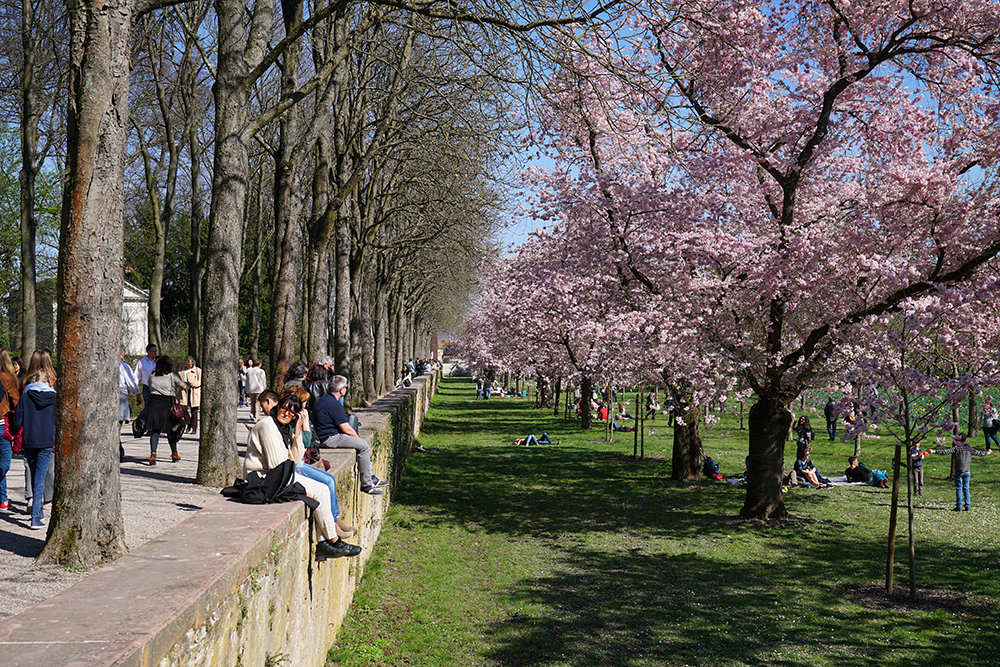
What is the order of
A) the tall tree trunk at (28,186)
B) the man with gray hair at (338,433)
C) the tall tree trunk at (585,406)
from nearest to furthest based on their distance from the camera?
1. the man with gray hair at (338,433)
2. the tall tree trunk at (28,186)
3. the tall tree trunk at (585,406)

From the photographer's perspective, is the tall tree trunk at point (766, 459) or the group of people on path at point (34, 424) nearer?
the group of people on path at point (34, 424)

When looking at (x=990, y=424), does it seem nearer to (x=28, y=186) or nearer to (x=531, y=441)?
(x=531, y=441)

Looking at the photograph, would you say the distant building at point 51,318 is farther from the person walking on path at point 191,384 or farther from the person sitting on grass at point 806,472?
the person sitting on grass at point 806,472

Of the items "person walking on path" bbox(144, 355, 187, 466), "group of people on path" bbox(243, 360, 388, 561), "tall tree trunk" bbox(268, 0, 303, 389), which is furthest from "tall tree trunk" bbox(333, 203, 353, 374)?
"group of people on path" bbox(243, 360, 388, 561)

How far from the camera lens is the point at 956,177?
42.5ft

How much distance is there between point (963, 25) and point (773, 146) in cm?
355

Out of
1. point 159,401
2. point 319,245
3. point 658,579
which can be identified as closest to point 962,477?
point 658,579

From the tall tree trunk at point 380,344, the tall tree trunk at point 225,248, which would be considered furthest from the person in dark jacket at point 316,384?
the tall tree trunk at point 380,344

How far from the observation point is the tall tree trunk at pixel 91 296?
5867 millimetres

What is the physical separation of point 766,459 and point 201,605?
13.4m

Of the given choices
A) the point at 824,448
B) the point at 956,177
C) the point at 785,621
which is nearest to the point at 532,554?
the point at 785,621

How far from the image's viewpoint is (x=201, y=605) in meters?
3.67

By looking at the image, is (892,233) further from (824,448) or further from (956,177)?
(824,448)

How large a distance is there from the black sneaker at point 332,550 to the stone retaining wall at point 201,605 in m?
0.14
